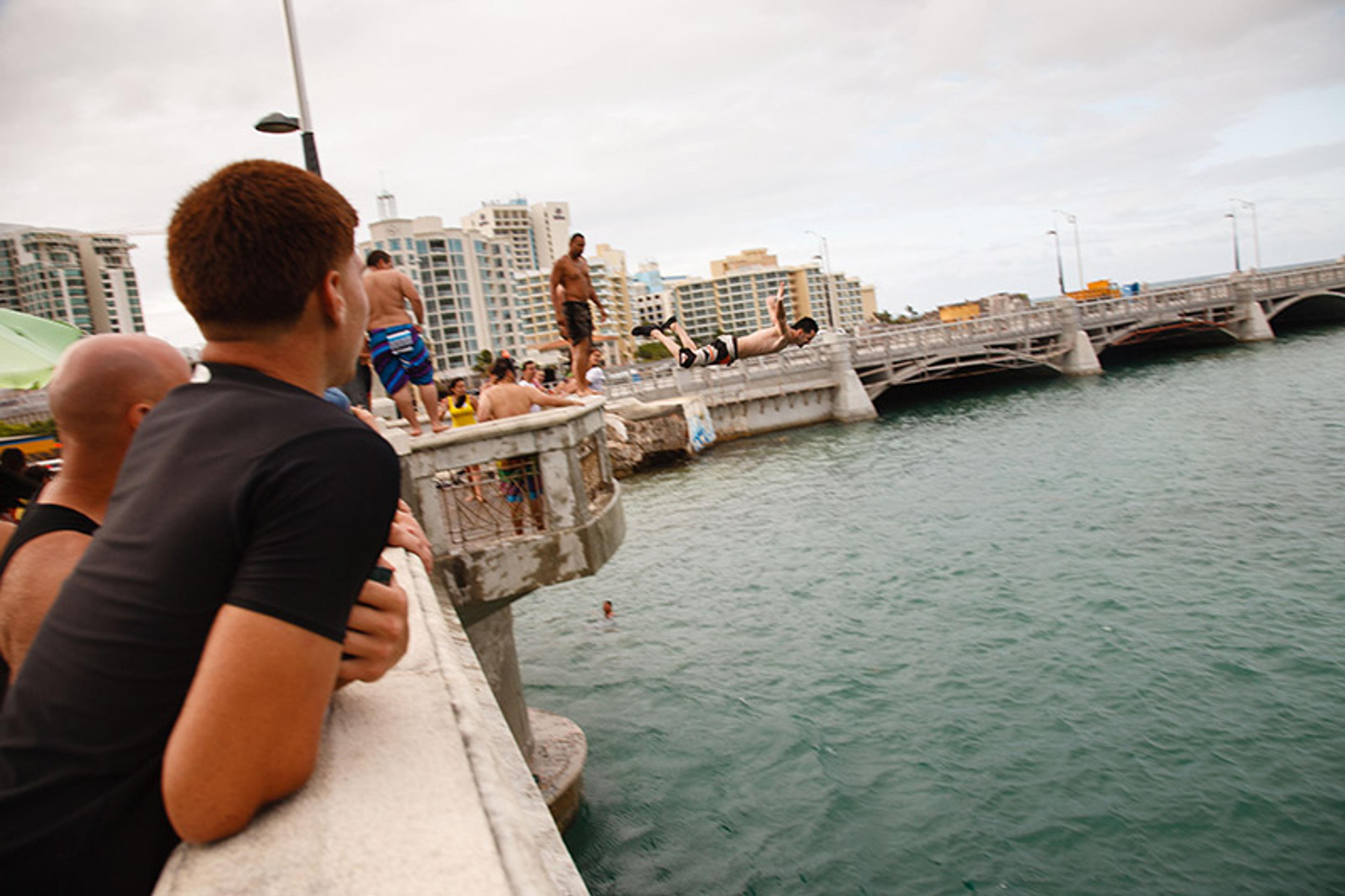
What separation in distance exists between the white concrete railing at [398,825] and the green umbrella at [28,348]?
18.6 ft

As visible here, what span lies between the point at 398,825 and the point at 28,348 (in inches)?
281

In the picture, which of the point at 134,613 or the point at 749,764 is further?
the point at 749,764

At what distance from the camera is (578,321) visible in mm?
10594

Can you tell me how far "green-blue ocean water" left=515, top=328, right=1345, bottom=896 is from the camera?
852 cm

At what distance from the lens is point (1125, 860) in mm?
8086

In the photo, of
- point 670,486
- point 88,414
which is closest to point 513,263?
point 670,486

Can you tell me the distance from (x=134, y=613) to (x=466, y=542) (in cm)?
639

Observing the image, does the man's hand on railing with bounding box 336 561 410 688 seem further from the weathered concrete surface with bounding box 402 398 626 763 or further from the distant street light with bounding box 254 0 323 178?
the distant street light with bounding box 254 0 323 178

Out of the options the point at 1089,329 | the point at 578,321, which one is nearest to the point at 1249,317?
the point at 1089,329

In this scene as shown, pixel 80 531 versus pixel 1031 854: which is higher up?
pixel 80 531

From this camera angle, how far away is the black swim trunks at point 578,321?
10.5m

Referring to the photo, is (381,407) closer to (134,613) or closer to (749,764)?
(749,764)

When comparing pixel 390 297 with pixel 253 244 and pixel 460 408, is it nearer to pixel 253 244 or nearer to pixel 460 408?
pixel 460 408

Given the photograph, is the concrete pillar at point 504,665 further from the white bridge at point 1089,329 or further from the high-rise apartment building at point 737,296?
the high-rise apartment building at point 737,296
